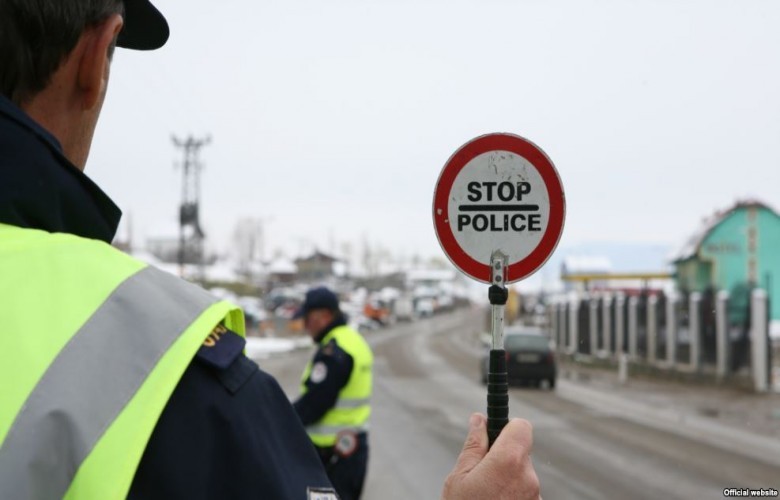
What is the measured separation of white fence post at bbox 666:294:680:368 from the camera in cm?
2852

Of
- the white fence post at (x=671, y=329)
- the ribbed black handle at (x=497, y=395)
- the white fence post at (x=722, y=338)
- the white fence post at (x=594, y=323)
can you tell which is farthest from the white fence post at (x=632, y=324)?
the ribbed black handle at (x=497, y=395)

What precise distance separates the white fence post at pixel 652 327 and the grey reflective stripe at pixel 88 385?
30.9 m

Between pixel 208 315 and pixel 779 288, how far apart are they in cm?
4507

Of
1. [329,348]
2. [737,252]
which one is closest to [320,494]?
[329,348]

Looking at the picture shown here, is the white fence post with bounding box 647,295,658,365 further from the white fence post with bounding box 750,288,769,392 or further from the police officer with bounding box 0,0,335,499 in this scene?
the police officer with bounding box 0,0,335,499

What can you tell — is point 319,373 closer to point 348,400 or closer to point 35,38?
point 348,400

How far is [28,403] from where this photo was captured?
1004 millimetres

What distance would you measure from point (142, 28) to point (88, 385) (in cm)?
73

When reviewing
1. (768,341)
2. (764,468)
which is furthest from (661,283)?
(764,468)

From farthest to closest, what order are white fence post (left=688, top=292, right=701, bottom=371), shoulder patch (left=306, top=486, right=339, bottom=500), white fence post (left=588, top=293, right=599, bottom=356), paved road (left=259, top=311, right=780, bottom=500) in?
white fence post (left=588, top=293, right=599, bottom=356) → white fence post (left=688, top=292, right=701, bottom=371) → paved road (left=259, top=311, right=780, bottom=500) → shoulder patch (left=306, top=486, right=339, bottom=500)

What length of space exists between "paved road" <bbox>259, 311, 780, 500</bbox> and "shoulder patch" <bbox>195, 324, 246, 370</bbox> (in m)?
8.25

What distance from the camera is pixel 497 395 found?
1692 millimetres

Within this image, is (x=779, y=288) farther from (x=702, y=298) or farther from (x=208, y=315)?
(x=208, y=315)

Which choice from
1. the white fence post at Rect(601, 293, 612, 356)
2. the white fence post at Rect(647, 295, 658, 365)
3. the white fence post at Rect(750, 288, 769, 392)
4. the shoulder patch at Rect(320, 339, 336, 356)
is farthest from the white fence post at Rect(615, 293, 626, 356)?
the shoulder patch at Rect(320, 339, 336, 356)
